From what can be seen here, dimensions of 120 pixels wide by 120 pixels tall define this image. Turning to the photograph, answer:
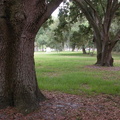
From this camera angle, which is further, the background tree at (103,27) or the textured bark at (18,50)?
the background tree at (103,27)

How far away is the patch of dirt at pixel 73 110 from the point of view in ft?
12.2

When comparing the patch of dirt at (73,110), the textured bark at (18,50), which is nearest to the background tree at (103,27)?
the patch of dirt at (73,110)

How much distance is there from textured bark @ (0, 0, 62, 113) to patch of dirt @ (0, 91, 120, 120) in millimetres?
227

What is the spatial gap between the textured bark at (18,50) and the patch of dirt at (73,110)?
0.23 metres

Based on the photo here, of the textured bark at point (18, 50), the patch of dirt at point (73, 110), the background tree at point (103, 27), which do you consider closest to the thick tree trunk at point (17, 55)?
the textured bark at point (18, 50)

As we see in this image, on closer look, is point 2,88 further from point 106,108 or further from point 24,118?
point 106,108

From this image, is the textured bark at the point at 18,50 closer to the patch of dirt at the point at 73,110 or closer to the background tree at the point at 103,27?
the patch of dirt at the point at 73,110

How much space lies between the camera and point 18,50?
396 centimetres

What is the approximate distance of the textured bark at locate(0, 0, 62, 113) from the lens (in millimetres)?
3811

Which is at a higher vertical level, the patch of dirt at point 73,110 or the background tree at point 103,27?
the background tree at point 103,27

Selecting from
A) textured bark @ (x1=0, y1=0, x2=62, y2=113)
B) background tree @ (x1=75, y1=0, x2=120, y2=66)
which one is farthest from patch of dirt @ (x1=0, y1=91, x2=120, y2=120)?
background tree @ (x1=75, y1=0, x2=120, y2=66)

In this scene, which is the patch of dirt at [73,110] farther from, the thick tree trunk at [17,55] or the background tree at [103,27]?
the background tree at [103,27]

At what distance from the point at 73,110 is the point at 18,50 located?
2006 millimetres

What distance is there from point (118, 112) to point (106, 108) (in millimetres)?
340
